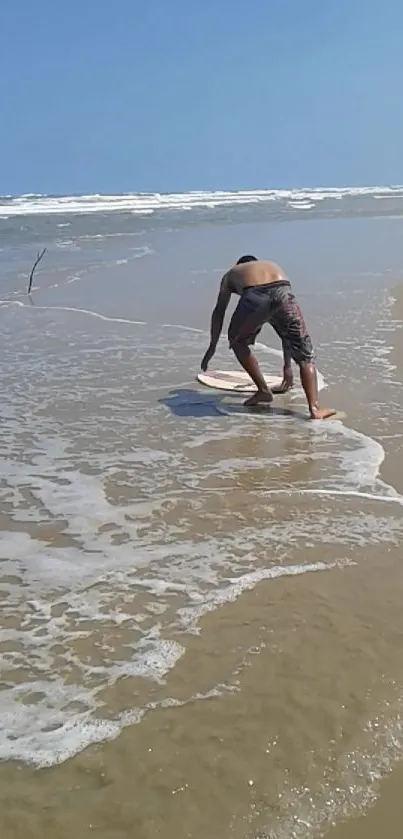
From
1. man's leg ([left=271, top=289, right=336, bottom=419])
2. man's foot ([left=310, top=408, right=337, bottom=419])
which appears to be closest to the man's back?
man's leg ([left=271, top=289, right=336, bottom=419])

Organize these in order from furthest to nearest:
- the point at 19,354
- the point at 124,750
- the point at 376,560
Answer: the point at 19,354, the point at 376,560, the point at 124,750

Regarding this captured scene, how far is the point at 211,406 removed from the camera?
21.1 feet

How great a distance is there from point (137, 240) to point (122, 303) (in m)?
12.7

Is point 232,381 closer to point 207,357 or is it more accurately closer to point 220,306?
point 207,357

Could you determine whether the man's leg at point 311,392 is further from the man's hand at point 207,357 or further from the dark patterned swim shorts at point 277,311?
the man's hand at point 207,357

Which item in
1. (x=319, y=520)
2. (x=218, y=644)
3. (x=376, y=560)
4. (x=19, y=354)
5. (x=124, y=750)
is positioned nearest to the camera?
(x=124, y=750)

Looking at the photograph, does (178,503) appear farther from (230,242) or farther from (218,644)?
(230,242)

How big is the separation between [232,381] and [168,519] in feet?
10.0

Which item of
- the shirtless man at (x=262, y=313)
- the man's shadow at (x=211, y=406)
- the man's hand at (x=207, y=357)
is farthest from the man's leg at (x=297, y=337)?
the man's hand at (x=207, y=357)

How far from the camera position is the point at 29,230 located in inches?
1134

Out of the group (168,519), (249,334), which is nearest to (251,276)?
(249,334)

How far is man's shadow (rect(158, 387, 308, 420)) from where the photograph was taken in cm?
616

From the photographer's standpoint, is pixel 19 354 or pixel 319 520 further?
pixel 19 354

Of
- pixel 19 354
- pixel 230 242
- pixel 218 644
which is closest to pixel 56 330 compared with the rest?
pixel 19 354
